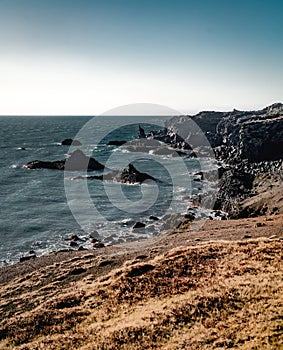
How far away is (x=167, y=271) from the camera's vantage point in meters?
30.8

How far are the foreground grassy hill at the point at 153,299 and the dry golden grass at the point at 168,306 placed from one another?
62mm

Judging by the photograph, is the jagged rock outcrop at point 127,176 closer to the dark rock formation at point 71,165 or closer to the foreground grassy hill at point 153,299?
the dark rock formation at point 71,165

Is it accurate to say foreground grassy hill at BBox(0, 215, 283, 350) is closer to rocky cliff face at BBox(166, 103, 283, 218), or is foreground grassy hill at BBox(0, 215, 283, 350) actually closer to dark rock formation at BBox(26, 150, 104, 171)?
rocky cliff face at BBox(166, 103, 283, 218)

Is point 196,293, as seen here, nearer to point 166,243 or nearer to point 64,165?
point 166,243

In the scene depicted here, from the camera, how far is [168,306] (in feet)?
79.1

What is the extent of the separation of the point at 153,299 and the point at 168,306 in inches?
99.7

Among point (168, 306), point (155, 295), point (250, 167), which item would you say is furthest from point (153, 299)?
point (250, 167)

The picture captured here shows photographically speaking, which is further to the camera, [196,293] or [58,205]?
[58,205]

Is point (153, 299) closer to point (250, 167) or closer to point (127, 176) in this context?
Answer: point (127, 176)

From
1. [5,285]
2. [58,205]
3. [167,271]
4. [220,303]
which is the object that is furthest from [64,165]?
[220,303]

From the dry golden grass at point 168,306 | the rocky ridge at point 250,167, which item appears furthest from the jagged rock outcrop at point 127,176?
the dry golden grass at point 168,306

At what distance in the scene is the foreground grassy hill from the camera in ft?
66.6

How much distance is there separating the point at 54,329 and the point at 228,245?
60.9 feet

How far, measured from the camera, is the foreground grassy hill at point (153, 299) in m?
20.3
